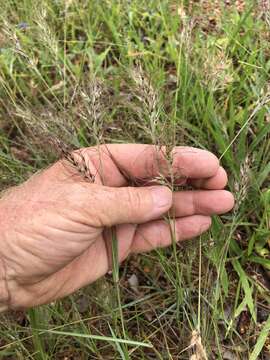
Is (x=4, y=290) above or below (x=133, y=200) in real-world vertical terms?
below

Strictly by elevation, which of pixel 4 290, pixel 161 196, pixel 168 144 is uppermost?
pixel 168 144

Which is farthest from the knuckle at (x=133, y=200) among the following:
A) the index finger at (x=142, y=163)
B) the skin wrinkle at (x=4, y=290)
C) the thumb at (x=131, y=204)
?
the skin wrinkle at (x=4, y=290)

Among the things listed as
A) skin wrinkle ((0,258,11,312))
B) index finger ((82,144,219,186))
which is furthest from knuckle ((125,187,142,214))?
skin wrinkle ((0,258,11,312))

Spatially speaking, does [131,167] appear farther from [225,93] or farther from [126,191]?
[225,93]

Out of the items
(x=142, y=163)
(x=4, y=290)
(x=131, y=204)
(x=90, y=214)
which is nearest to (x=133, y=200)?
(x=131, y=204)

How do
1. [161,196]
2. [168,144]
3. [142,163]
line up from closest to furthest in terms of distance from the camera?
[168,144], [161,196], [142,163]

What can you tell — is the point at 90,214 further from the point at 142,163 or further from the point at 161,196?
the point at 142,163

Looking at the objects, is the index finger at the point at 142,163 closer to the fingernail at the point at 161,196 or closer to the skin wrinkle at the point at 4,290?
the fingernail at the point at 161,196

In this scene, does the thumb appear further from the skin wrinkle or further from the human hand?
the skin wrinkle
